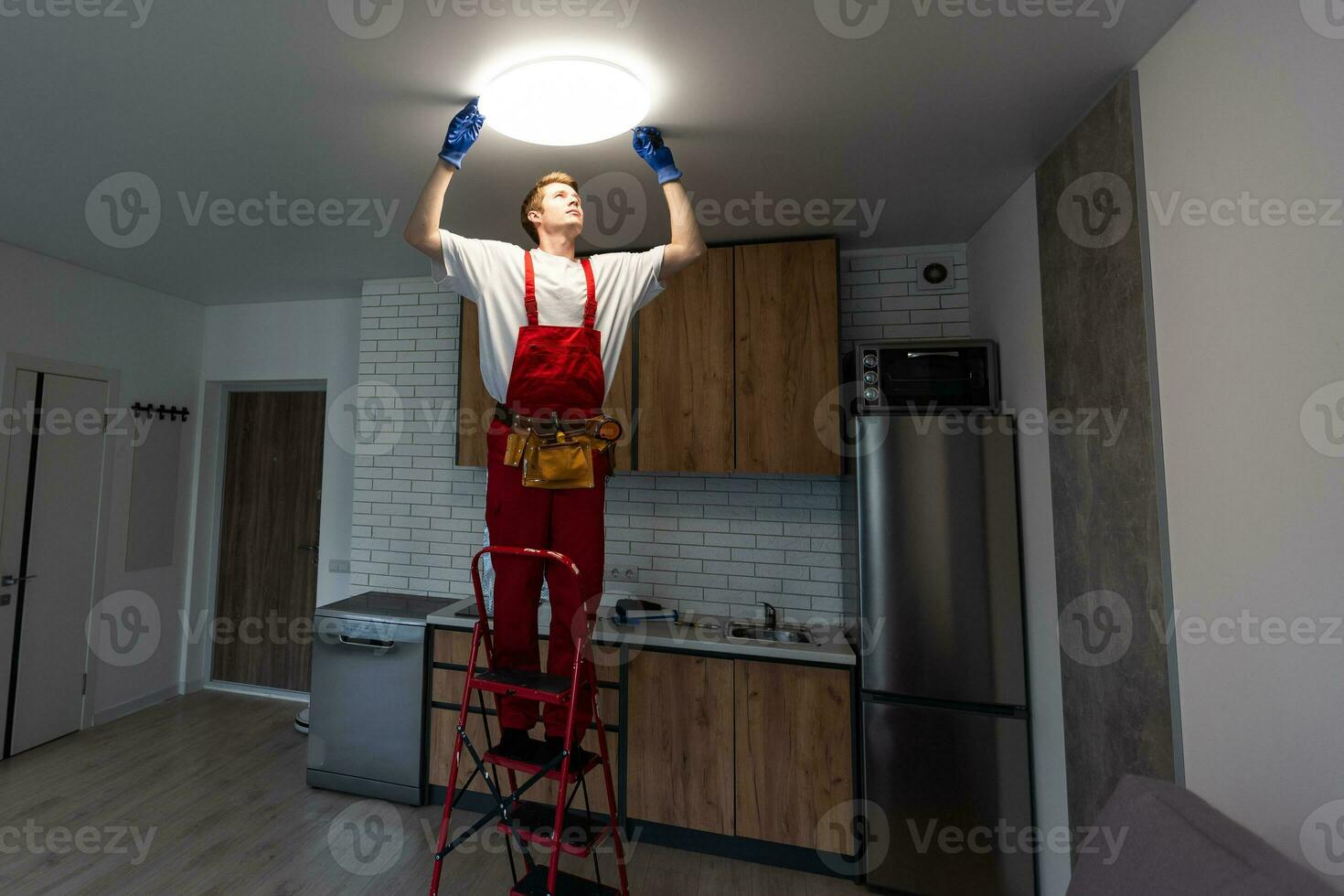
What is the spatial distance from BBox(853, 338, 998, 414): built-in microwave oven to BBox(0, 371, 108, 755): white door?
4.49 metres

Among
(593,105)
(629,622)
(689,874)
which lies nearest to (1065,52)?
(593,105)

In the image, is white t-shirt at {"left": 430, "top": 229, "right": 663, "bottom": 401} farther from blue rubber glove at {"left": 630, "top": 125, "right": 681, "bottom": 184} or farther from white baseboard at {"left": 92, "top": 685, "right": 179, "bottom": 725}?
white baseboard at {"left": 92, "top": 685, "right": 179, "bottom": 725}

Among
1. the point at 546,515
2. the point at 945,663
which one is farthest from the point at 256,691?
the point at 945,663

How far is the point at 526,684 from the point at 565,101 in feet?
5.48

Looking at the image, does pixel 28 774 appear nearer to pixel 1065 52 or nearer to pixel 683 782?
pixel 683 782

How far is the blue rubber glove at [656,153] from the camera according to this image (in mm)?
1812

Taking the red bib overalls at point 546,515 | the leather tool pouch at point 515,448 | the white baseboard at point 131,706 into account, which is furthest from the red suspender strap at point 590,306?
the white baseboard at point 131,706

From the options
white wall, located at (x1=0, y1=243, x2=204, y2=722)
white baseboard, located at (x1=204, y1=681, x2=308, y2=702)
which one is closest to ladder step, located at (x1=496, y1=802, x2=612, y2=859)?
white baseboard, located at (x1=204, y1=681, x2=308, y2=702)

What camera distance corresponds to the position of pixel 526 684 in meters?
1.67

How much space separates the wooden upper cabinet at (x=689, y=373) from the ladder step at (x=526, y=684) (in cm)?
143

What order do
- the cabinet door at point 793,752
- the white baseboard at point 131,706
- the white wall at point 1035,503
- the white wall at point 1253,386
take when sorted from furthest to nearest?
the white baseboard at point 131,706 < the cabinet door at point 793,752 < the white wall at point 1035,503 < the white wall at point 1253,386

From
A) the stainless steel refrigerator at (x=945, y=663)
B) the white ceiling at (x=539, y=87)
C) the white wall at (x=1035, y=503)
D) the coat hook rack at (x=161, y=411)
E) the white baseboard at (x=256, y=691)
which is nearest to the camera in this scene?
the white ceiling at (x=539, y=87)

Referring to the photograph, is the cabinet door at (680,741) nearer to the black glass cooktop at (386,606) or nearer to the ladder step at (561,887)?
the ladder step at (561,887)

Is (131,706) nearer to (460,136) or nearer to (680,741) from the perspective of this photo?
(680,741)
